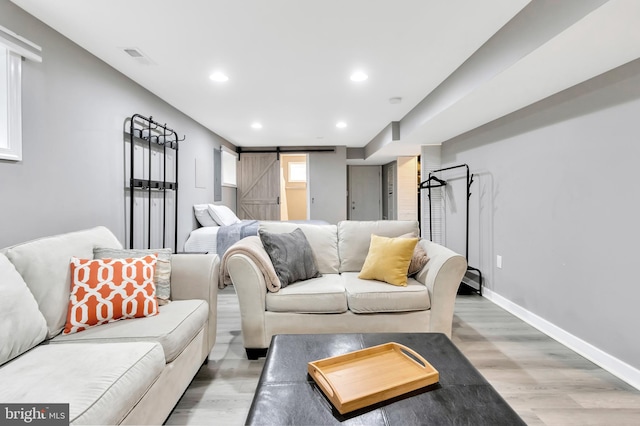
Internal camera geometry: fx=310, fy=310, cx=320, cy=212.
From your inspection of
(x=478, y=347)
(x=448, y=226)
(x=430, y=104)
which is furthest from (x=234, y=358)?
(x=448, y=226)

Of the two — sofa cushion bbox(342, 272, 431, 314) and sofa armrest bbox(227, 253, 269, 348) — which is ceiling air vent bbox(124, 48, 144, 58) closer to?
sofa armrest bbox(227, 253, 269, 348)

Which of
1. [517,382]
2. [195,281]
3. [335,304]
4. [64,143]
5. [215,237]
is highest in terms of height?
[64,143]

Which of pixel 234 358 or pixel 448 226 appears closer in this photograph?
pixel 234 358

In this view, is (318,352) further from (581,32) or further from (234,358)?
(581,32)

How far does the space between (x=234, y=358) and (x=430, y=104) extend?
3285 mm

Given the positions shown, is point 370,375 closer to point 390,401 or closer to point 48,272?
point 390,401

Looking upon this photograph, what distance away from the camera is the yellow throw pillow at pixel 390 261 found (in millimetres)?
2471

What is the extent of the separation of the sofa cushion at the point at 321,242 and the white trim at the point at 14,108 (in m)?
1.70

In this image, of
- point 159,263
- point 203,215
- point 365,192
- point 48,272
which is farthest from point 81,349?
point 365,192

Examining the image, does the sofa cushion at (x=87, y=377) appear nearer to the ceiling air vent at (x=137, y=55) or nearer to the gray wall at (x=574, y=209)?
the ceiling air vent at (x=137, y=55)

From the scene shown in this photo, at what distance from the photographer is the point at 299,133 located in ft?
19.1

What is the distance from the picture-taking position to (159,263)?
203 centimetres

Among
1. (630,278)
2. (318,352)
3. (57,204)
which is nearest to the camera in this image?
(318,352)

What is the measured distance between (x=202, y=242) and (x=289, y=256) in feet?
7.62
